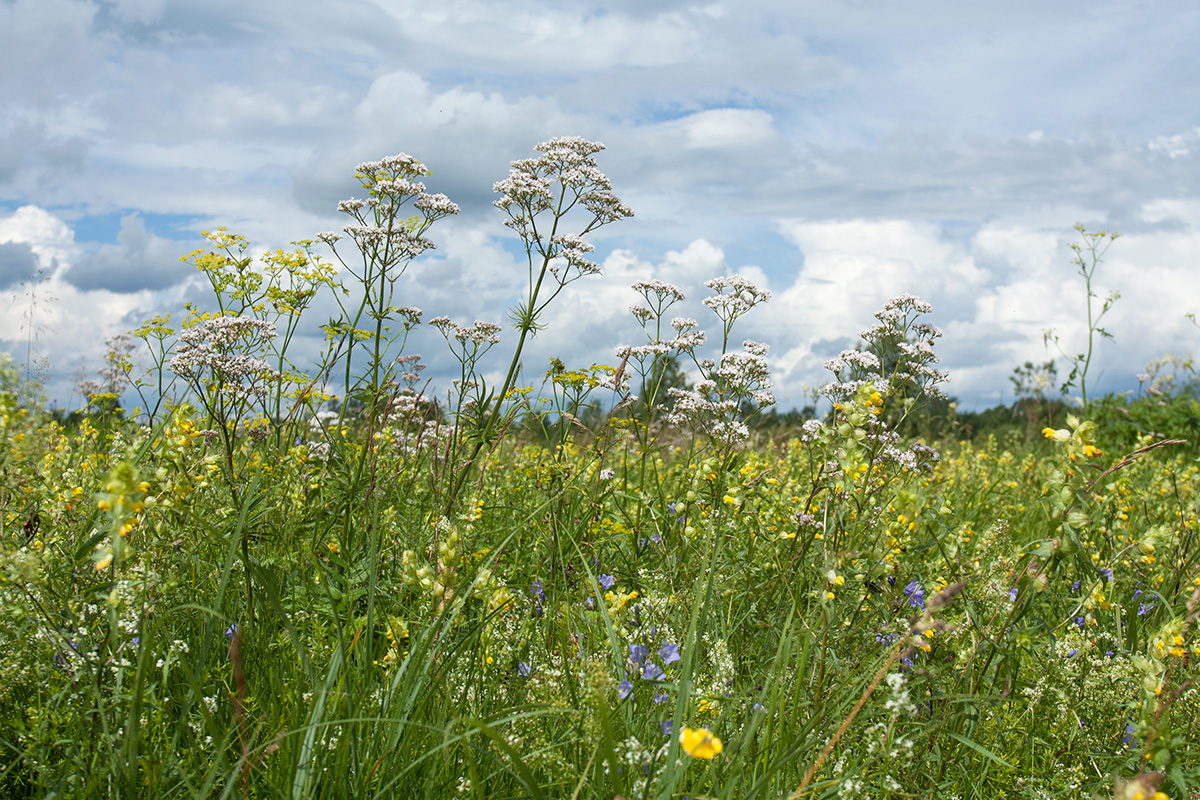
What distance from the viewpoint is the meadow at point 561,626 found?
179 centimetres

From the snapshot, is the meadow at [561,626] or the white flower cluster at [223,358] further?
the white flower cluster at [223,358]

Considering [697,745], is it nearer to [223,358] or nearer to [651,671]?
[651,671]

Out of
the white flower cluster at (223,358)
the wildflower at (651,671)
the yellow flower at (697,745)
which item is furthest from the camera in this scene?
the white flower cluster at (223,358)

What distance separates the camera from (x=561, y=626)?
2.73m

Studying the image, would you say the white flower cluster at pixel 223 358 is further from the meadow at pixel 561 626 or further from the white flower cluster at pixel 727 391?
the white flower cluster at pixel 727 391

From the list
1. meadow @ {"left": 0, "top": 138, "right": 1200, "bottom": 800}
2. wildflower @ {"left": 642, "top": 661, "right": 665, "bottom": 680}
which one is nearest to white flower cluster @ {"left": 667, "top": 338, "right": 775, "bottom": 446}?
meadow @ {"left": 0, "top": 138, "right": 1200, "bottom": 800}

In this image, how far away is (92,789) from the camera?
160cm

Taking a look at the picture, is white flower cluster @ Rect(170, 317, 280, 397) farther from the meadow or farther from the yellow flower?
the yellow flower

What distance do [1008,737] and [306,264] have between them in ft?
15.8

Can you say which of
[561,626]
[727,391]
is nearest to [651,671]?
[561,626]

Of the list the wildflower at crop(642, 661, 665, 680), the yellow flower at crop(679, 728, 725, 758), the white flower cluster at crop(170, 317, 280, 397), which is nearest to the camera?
the yellow flower at crop(679, 728, 725, 758)

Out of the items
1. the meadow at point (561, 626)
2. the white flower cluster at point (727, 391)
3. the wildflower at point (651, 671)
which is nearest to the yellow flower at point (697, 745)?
the meadow at point (561, 626)

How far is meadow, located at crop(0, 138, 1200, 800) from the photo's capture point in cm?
179

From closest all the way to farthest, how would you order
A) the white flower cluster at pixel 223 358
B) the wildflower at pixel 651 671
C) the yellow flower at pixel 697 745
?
the yellow flower at pixel 697 745, the wildflower at pixel 651 671, the white flower cluster at pixel 223 358
